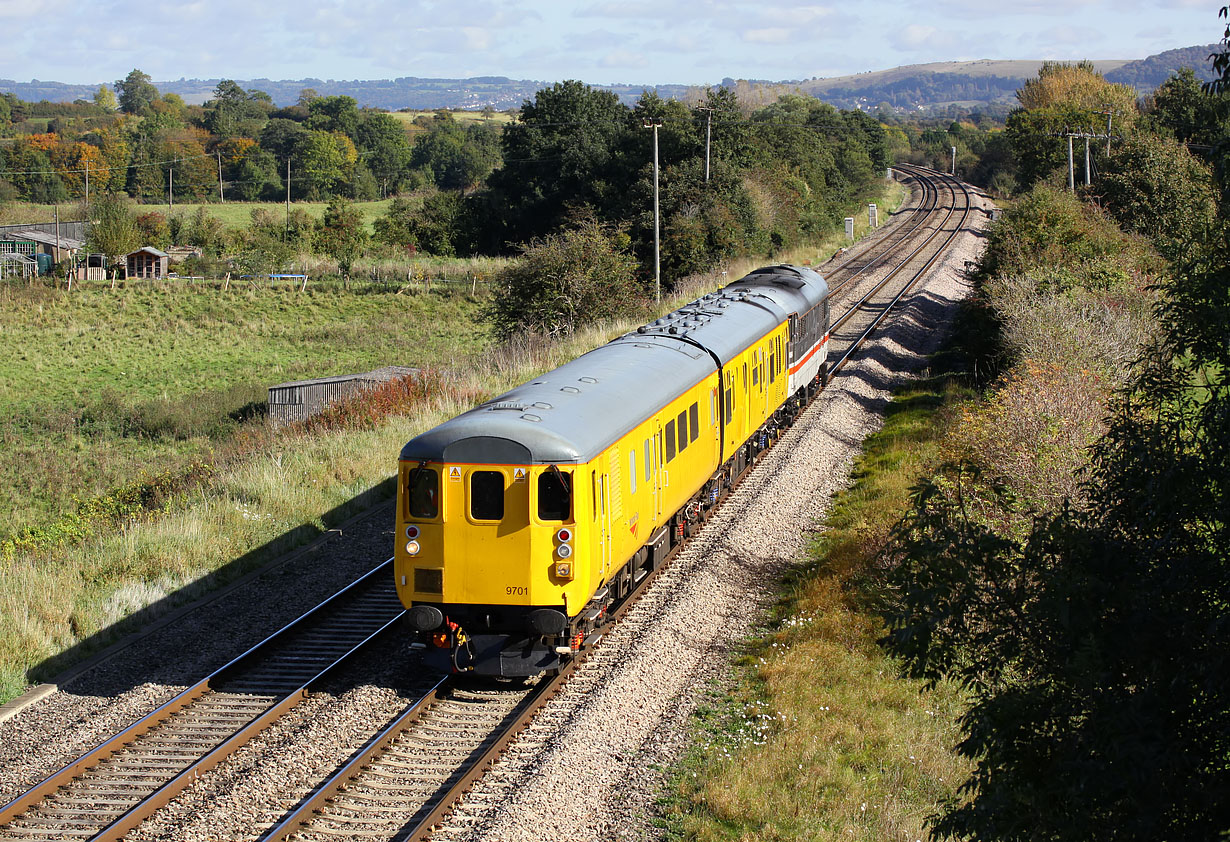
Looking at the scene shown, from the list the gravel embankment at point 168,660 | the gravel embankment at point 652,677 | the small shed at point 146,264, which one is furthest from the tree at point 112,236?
the gravel embankment at point 168,660

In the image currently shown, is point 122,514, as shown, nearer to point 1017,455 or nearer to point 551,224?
point 1017,455

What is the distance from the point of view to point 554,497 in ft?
33.9

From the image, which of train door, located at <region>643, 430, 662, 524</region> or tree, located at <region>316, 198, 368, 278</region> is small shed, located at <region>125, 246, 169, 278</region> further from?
train door, located at <region>643, 430, 662, 524</region>

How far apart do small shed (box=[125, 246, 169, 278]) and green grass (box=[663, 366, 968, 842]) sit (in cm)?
6090

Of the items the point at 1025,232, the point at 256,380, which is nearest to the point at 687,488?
the point at 1025,232

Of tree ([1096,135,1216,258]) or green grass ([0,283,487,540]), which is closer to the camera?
green grass ([0,283,487,540])

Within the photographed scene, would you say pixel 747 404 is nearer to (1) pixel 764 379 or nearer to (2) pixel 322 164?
(1) pixel 764 379

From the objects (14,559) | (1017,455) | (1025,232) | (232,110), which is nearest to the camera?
(1017,455)

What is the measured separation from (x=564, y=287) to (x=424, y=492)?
22135 millimetres

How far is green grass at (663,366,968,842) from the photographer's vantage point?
8570 millimetres

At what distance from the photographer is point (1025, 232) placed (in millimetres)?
30078

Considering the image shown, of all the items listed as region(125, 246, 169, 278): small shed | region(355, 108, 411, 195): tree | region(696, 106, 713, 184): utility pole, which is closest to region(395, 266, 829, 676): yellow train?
region(696, 106, 713, 184): utility pole

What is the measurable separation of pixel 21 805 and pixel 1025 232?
2822cm

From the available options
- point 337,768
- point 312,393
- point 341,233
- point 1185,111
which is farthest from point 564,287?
point 1185,111
